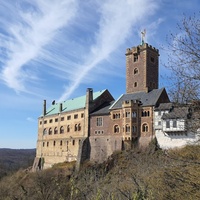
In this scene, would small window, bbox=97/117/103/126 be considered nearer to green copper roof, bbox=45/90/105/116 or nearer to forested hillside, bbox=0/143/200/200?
green copper roof, bbox=45/90/105/116

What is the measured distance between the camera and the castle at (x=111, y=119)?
48.4m

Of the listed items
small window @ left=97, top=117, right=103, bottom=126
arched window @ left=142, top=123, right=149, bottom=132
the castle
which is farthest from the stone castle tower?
small window @ left=97, top=117, right=103, bottom=126

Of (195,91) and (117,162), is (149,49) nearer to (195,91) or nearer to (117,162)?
(117,162)

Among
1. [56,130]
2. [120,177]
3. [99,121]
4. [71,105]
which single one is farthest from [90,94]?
[120,177]

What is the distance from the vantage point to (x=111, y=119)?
172 ft

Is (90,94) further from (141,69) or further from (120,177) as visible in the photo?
(120,177)

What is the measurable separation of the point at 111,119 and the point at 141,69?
997cm

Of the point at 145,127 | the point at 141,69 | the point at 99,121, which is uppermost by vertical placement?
the point at 141,69

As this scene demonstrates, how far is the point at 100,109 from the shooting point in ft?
185

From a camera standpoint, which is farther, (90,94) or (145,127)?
(90,94)

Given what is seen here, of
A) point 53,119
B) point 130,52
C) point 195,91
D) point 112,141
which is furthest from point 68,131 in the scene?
point 195,91

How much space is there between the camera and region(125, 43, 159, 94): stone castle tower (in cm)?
5312

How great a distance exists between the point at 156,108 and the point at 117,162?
10088mm

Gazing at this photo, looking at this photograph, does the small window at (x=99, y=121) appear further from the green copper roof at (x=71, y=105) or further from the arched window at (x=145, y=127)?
the arched window at (x=145, y=127)
